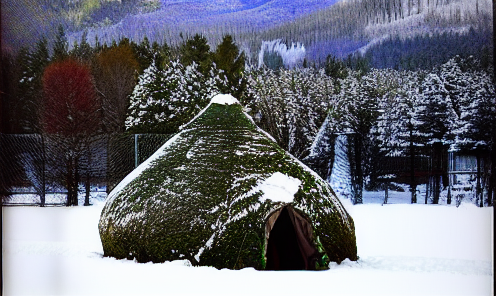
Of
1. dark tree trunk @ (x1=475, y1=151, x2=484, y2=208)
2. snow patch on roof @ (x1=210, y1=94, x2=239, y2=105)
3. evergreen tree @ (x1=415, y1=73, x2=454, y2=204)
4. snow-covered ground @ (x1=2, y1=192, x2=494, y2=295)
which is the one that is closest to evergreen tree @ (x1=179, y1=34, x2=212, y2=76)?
snow patch on roof @ (x1=210, y1=94, x2=239, y2=105)

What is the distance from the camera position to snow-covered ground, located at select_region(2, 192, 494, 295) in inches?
285

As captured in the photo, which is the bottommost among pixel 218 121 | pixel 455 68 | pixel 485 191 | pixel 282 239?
pixel 282 239

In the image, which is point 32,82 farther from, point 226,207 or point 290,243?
point 290,243

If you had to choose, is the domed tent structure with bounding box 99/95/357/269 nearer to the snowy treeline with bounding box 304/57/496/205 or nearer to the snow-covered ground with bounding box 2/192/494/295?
the snow-covered ground with bounding box 2/192/494/295

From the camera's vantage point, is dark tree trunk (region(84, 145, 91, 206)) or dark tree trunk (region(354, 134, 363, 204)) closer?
dark tree trunk (region(84, 145, 91, 206))

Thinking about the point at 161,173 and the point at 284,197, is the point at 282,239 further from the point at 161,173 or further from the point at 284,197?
the point at 161,173

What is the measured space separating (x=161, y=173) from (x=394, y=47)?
3.23 meters

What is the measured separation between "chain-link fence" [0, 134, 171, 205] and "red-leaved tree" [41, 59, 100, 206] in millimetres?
→ 36

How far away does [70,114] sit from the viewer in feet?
27.3

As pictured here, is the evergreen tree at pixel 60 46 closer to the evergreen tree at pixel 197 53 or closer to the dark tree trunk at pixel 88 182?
the dark tree trunk at pixel 88 182

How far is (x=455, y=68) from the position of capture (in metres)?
8.25

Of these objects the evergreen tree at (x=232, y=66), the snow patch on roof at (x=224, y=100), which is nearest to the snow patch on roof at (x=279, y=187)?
the snow patch on roof at (x=224, y=100)

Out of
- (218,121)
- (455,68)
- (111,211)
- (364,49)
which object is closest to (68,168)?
(111,211)

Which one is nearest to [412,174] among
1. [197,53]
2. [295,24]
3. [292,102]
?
[292,102]
